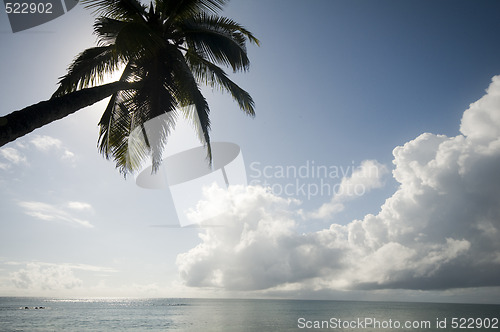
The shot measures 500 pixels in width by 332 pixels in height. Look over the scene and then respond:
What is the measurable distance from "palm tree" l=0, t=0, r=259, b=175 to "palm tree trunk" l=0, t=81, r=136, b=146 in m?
0.81

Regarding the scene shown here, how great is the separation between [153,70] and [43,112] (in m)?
3.02

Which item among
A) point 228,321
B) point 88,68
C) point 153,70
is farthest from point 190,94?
point 228,321

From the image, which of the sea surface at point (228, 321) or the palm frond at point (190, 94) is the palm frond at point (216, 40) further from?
the sea surface at point (228, 321)

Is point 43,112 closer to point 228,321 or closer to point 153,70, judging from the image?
point 153,70

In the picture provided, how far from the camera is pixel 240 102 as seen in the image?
8.53 meters

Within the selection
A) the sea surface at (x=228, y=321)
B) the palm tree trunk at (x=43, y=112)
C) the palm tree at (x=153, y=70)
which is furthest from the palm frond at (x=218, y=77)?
the sea surface at (x=228, y=321)

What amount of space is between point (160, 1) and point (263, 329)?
35.9 metres

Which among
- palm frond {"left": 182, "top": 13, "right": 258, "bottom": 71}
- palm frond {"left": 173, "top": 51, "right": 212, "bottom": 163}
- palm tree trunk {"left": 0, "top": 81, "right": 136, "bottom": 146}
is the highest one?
palm frond {"left": 182, "top": 13, "right": 258, "bottom": 71}

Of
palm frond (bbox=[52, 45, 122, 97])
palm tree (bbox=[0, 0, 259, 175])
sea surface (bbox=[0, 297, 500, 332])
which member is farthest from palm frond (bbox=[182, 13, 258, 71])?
sea surface (bbox=[0, 297, 500, 332])

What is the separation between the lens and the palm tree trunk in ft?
12.4

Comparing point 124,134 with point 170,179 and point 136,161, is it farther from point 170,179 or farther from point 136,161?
point 170,179

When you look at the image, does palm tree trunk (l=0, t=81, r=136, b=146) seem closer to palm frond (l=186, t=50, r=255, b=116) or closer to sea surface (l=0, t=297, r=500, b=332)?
palm frond (l=186, t=50, r=255, b=116)

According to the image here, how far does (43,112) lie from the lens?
4266 mm

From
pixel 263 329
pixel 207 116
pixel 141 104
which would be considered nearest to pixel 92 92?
pixel 141 104
